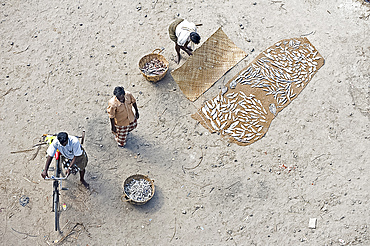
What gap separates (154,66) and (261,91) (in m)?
1.96

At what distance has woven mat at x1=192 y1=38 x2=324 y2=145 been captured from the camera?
5.53 m

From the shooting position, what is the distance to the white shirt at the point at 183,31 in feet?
18.1

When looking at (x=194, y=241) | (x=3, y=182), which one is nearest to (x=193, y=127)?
(x=194, y=241)

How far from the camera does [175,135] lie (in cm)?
544

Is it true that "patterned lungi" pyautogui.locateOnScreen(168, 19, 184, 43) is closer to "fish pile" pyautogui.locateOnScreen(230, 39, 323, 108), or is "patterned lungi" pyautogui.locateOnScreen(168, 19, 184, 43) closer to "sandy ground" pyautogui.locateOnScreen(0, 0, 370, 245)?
"sandy ground" pyautogui.locateOnScreen(0, 0, 370, 245)

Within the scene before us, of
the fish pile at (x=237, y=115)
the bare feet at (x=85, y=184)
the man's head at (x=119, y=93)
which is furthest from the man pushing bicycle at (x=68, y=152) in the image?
the fish pile at (x=237, y=115)

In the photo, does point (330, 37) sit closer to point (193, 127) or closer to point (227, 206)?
point (193, 127)

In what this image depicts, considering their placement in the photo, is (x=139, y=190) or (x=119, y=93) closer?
(x=119, y=93)

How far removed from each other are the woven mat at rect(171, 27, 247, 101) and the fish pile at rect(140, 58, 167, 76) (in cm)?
22

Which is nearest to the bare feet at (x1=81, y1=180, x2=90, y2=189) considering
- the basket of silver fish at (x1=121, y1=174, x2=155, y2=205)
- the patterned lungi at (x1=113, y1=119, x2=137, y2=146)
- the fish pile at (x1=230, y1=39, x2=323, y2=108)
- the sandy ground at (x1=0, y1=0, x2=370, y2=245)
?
the sandy ground at (x1=0, y1=0, x2=370, y2=245)

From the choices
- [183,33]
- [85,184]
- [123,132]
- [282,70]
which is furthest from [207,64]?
[85,184]

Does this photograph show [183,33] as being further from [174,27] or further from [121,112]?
[121,112]

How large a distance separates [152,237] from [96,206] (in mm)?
929

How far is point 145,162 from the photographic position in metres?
5.18
